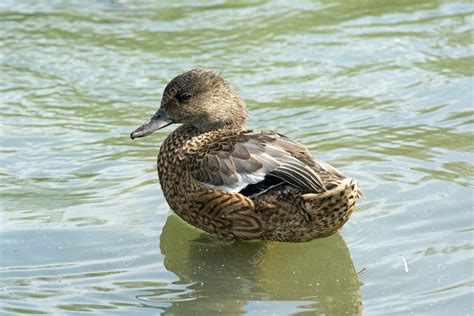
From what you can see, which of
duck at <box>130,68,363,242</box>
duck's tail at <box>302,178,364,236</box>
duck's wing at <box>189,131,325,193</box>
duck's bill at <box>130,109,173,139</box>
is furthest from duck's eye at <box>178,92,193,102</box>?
duck's tail at <box>302,178,364,236</box>

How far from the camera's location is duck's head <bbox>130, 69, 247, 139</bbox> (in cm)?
726

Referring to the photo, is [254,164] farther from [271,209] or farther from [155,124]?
[155,124]

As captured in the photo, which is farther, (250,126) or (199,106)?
(250,126)

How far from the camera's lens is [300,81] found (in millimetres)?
9633

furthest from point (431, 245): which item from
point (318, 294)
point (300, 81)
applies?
point (300, 81)

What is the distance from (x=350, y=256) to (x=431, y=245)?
53 centimetres

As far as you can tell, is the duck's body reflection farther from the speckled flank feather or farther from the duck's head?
the duck's head

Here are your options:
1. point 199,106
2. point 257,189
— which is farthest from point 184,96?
point 257,189

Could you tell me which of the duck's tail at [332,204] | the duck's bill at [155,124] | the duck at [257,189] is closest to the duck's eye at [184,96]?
the duck's bill at [155,124]

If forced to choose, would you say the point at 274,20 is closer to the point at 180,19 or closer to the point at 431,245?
the point at 180,19

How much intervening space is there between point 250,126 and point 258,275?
268cm

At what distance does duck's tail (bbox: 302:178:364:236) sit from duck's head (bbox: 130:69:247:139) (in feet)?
3.76

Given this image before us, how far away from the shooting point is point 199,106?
286 inches

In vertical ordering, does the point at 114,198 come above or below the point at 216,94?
below
